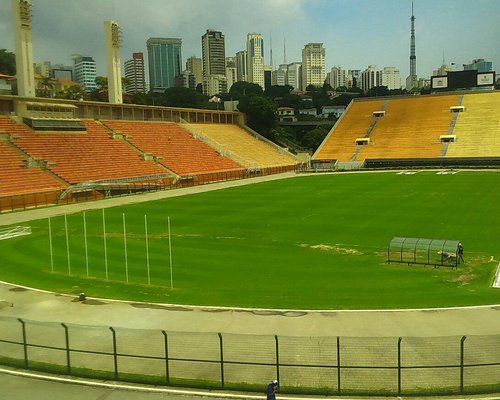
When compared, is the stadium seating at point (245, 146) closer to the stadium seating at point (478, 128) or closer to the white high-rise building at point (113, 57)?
the white high-rise building at point (113, 57)

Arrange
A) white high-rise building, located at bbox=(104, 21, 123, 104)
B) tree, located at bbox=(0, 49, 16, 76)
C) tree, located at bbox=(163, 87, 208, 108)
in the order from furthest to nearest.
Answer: tree, located at bbox=(163, 87, 208, 108), tree, located at bbox=(0, 49, 16, 76), white high-rise building, located at bbox=(104, 21, 123, 104)

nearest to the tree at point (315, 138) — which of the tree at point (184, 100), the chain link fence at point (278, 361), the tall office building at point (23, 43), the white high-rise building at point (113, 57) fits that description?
the tree at point (184, 100)

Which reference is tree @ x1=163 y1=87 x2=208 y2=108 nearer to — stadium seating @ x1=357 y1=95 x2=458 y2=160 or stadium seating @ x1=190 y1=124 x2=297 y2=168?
Answer: stadium seating @ x1=190 y1=124 x2=297 y2=168

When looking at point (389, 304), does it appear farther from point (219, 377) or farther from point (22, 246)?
point (22, 246)

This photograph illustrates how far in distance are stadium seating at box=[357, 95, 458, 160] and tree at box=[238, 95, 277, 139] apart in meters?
21.5

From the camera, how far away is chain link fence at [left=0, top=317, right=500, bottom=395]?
10883 mm

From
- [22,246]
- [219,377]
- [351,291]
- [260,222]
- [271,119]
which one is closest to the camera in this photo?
[219,377]

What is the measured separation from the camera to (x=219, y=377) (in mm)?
11422

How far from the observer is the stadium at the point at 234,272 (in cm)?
1166

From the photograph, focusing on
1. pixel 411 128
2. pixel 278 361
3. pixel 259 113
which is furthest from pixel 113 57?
pixel 278 361

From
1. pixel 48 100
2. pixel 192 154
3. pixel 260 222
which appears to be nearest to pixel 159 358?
pixel 260 222

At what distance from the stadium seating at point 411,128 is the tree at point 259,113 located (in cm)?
2147

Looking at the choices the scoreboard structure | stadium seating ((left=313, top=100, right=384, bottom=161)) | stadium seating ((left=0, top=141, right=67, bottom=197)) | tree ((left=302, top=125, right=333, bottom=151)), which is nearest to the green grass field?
stadium seating ((left=0, top=141, right=67, bottom=197))

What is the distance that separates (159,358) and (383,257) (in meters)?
15.4
